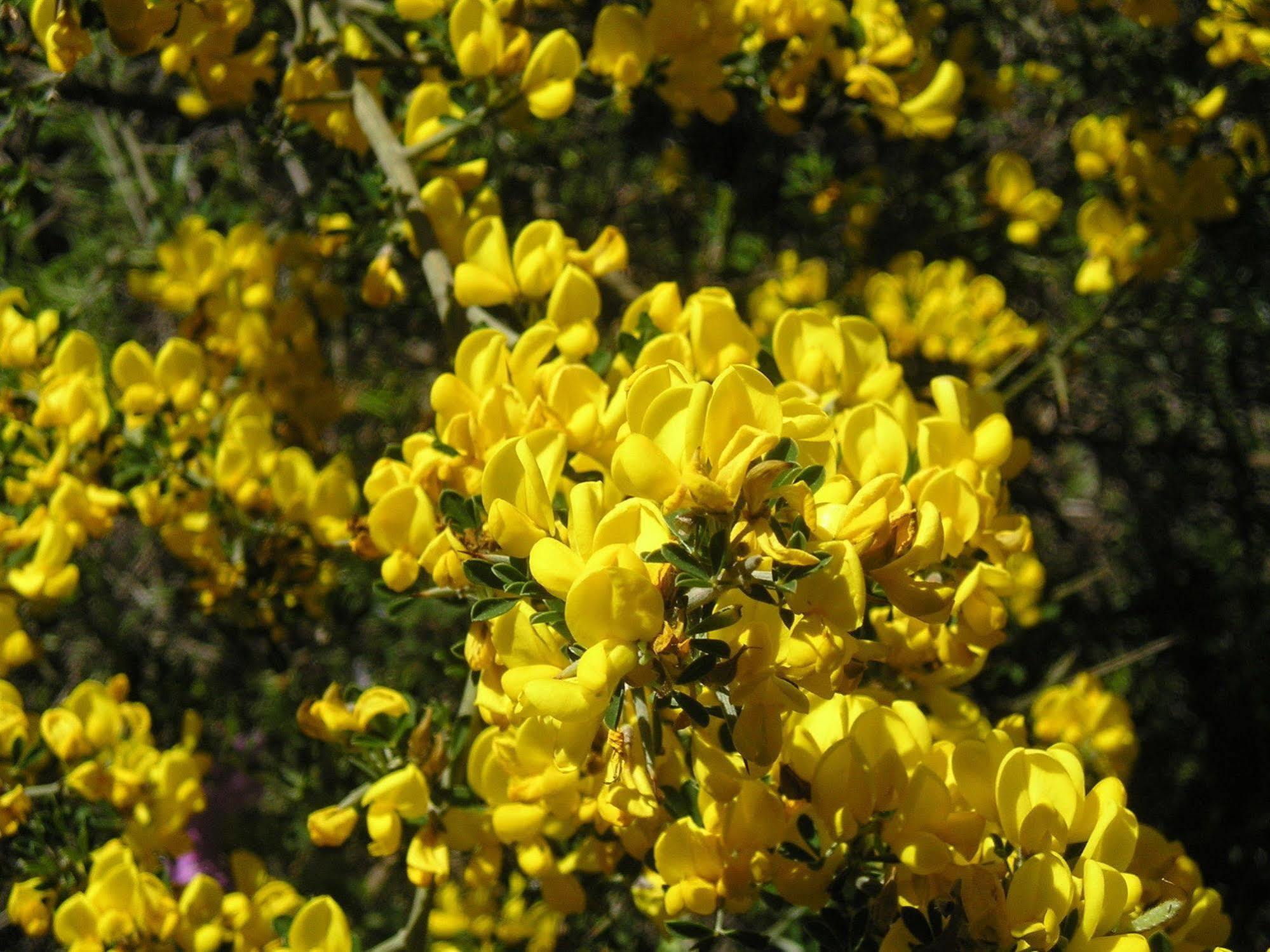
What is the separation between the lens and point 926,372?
243 centimetres

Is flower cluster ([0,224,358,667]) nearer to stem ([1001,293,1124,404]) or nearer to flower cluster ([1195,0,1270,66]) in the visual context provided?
stem ([1001,293,1124,404])

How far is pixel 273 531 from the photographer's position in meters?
1.69

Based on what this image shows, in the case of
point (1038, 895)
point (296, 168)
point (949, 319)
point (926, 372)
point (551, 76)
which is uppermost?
point (551, 76)

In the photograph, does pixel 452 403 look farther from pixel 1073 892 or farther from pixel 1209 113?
pixel 1209 113

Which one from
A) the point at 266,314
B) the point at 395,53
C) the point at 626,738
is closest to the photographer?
the point at 626,738

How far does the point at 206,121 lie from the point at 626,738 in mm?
2070

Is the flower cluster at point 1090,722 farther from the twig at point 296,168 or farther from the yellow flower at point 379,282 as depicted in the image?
the twig at point 296,168

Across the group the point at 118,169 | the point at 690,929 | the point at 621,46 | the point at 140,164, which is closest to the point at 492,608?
the point at 690,929

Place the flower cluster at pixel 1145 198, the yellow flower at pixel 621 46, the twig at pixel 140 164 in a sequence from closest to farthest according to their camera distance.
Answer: the yellow flower at pixel 621 46, the flower cluster at pixel 1145 198, the twig at pixel 140 164

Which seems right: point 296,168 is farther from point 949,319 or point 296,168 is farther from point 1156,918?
point 1156,918

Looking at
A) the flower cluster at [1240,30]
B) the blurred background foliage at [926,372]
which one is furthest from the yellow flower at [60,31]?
the flower cluster at [1240,30]

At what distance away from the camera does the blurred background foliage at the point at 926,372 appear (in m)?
2.18

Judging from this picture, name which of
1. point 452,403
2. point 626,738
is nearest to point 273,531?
point 452,403

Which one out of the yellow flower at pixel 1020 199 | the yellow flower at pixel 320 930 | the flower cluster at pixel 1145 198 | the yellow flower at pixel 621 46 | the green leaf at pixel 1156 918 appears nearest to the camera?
the green leaf at pixel 1156 918
